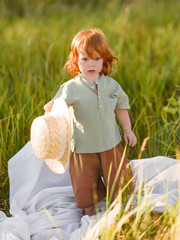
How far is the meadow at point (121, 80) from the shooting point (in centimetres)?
218

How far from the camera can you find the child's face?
164 centimetres

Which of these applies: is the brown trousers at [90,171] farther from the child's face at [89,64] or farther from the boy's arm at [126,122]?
the child's face at [89,64]

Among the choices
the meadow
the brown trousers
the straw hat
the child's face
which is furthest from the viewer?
the meadow

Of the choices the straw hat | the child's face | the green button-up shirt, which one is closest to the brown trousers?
the green button-up shirt

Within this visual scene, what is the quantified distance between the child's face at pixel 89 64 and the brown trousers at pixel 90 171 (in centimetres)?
42

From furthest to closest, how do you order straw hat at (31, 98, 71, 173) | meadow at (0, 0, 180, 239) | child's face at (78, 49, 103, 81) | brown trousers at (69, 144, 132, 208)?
1. meadow at (0, 0, 180, 239)
2. brown trousers at (69, 144, 132, 208)
3. child's face at (78, 49, 103, 81)
4. straw hat at (31, 98, 71, 173)

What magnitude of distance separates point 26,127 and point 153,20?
3893 mm

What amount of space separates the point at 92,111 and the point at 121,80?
117 centimetres

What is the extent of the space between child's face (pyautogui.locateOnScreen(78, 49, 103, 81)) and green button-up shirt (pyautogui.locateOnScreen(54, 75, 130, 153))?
0.04 m

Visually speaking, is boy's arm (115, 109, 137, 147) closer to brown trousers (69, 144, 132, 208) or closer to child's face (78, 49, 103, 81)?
brown trousers (69, 144, 132, 208)

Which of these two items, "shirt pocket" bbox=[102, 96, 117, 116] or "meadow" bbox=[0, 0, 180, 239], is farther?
"meadow" bbox=[0, 0, 180, 239]

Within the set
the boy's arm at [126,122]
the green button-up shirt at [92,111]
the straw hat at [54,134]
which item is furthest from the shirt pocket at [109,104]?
the straw hat at [54,134]

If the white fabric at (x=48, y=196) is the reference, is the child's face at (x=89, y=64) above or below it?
above

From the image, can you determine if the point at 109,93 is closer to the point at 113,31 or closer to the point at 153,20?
the point at 113,31
